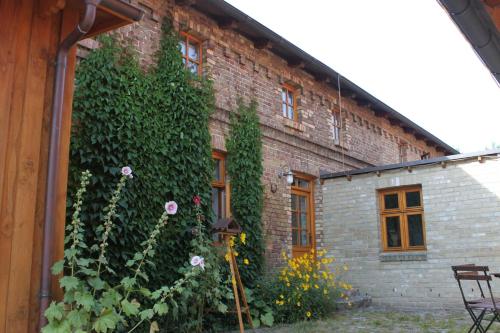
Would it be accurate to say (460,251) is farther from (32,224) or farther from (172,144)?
(32,224)

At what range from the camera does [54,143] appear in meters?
3.38

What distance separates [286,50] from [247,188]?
131 inches

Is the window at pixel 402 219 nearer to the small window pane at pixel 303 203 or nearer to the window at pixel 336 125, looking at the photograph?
the small window pane at pixel 303 203

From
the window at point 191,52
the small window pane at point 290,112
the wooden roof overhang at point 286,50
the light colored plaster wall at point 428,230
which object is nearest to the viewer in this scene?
the window at point 191,52

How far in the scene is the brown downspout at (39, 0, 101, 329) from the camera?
320cm

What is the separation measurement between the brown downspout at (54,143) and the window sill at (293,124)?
7142 mm

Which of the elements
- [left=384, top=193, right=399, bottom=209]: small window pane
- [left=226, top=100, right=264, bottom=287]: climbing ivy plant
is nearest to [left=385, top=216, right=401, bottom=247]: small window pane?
[left=384, top=193, right=399, bottom=209]: small window pane

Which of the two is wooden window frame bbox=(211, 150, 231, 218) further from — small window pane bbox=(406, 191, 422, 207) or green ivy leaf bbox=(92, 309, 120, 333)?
green ivy leaf bbox=(92, 309, 120, 333)

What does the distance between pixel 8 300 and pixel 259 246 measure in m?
6.16

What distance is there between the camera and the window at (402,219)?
33.9ft

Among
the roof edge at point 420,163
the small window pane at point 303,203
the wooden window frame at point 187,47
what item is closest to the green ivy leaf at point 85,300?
the wooden window frame at point 187,47

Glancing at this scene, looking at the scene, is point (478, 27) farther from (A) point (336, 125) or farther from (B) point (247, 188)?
(A) point (336, 125)

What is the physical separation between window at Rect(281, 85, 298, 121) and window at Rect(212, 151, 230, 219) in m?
2.42

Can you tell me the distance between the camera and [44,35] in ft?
11.6
